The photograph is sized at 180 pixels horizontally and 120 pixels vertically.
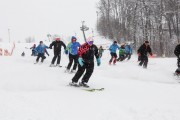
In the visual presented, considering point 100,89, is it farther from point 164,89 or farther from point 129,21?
point 129,21

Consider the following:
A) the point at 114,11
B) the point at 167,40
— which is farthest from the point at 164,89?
the point at 114,11

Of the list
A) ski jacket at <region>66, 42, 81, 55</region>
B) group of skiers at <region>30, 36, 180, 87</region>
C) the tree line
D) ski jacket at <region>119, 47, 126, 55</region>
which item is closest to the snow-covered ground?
group of skiers at <region>30, 36, 180, 87</region>

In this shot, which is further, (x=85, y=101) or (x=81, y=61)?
(x=81, y=61)

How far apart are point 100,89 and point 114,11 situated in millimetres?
53153

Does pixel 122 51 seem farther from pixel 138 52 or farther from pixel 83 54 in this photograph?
pixel 83 54

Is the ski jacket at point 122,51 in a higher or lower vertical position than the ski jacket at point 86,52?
lower

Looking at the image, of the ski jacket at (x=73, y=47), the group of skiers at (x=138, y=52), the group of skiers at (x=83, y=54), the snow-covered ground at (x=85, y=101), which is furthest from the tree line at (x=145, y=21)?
the snow-covered ground at (x=85, y=101)

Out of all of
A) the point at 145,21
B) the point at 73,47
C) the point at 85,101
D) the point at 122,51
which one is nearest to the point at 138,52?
the point at 73,47

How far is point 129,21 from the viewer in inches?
2185

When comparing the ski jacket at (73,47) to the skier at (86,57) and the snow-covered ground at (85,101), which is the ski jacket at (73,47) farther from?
the skier at (86,57)

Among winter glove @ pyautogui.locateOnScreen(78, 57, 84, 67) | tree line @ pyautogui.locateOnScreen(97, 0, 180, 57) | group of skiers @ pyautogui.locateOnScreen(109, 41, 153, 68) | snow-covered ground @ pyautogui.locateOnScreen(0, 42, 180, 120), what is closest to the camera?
snow-covered ground @ pyautogui.locateOnScreen(0, 42, 180, 120)

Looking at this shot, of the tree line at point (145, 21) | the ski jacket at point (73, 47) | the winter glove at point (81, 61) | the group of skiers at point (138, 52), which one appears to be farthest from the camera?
the tree line at point (145, 21)

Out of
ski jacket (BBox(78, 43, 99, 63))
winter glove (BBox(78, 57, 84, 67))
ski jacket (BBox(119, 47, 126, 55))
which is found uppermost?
ski jacket (BBox(78, 43, 99, 63))

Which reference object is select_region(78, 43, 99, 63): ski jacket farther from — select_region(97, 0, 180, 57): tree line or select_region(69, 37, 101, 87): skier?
select_region(97, 0, 180, 57): tree line
